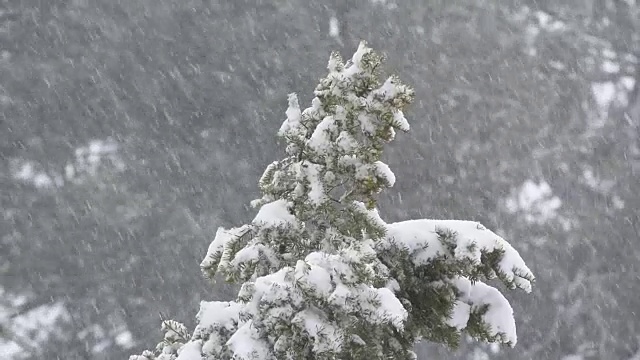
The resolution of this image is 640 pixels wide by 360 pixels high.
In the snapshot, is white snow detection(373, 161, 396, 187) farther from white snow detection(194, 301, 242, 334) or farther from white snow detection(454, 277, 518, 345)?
white snow detection(194, 301, 242, 334)

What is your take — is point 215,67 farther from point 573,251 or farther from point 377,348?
point 377,348

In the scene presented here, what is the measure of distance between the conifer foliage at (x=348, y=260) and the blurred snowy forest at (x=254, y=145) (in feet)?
29.0

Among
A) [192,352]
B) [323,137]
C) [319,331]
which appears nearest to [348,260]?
[319,331]

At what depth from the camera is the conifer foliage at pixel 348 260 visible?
260 centimetres

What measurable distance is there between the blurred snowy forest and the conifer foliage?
8838mm

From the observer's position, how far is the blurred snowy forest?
11367 millimetres

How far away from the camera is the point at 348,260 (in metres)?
2.65

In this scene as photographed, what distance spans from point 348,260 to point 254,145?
399 inches

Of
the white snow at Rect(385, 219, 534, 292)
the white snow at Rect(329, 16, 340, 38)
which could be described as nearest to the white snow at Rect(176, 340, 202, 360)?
the white snow at Rect(385, 219, 534, 292)

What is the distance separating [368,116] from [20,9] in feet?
41.3

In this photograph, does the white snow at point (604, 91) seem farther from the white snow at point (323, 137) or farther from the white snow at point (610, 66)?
the white snow at point (323, 137)

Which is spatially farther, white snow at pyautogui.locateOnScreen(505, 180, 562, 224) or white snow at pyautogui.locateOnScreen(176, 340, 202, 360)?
white snow at pyautogui.locateOnScreen(505, 180, 562, 224)

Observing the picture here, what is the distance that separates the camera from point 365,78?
2881 mm

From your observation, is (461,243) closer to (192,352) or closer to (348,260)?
(348,260)
